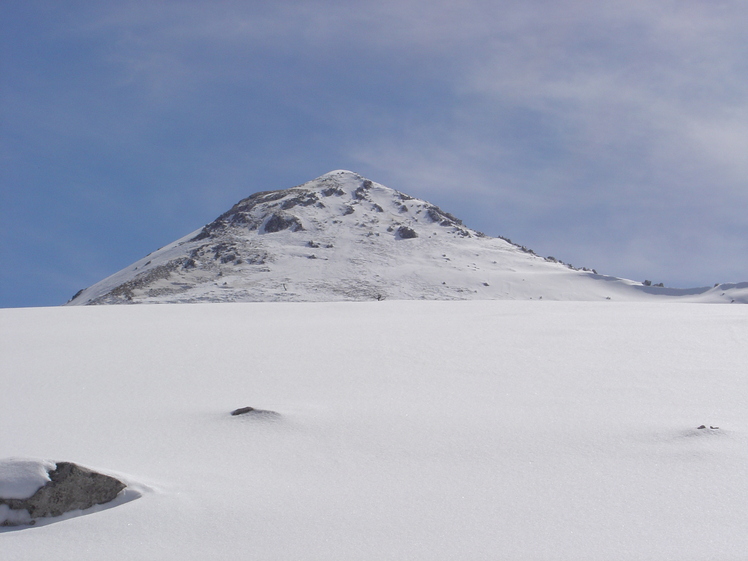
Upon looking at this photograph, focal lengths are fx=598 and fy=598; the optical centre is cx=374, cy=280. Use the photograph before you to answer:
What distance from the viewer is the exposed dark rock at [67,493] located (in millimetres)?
5125

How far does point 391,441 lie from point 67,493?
319 centimetres

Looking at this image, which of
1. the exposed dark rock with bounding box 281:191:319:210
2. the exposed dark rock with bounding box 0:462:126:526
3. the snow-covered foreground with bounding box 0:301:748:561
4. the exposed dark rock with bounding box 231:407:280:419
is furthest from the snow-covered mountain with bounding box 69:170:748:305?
the exposed dark rock with bounding box 0:462:126:526

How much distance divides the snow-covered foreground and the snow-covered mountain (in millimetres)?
43940

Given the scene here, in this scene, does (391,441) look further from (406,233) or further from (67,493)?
(406,233)

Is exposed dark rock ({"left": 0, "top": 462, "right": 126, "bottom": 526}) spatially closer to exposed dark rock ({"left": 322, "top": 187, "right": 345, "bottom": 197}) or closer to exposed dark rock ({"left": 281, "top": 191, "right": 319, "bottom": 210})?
exposed dark rock ({"left": 281, "top": 191, "right": 319, "bottom": 210})

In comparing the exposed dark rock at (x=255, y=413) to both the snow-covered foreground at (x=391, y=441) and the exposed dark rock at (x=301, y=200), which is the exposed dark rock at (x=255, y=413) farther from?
the exposed dark rock at (x=301, y=200)

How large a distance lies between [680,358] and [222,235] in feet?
247

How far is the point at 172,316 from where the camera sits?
53.0ft

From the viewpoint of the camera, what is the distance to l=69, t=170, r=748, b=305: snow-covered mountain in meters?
59.2

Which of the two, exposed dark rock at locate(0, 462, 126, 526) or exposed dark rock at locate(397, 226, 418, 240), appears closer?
exposed dark rock at locate(0, 462, 126, 526)

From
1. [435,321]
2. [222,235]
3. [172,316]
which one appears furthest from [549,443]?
[222,235]

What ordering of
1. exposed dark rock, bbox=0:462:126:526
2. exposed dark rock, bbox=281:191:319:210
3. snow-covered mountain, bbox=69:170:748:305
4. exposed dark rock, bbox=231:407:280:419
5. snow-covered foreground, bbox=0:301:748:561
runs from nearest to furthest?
snow-covered foreground, bbox=0:301:748:561
exposed dark rock, bbox=0:462:126:526
exposed dark rock, bbox=231:407:280:419
snow-covered mountain, bbox=69:170:748:305
exposed dark rock, bbox=281:191:319:210

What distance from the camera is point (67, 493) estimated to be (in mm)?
5180

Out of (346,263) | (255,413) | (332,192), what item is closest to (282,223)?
(332,192)
